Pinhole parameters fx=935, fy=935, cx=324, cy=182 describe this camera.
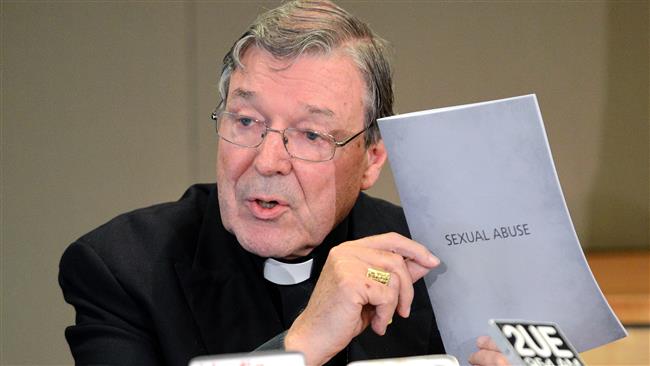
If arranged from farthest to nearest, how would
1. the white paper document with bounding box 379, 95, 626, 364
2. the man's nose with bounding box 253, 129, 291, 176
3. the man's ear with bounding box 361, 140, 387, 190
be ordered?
the man's ear with bounding box 361, 140, 387, 190 → the man's nose with bounding box 253, 129, 291, 176 → the white paper document with bounding box 379, 95, 626, 364

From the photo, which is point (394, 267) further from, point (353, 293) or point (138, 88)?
point (138, 88)

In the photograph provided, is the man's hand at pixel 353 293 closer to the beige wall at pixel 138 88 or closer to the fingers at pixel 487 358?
the fingers at pixel 487 358

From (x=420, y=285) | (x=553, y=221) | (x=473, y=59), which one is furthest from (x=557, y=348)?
(x=473, y=59)

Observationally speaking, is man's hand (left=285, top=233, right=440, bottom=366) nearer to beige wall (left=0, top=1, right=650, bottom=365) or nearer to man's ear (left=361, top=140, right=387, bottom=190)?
man's ear (left=361, top=140, right=387, bottom=190)

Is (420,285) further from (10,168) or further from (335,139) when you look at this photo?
(10,168)

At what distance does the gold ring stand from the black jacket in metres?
0.36

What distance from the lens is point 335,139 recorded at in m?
2.00

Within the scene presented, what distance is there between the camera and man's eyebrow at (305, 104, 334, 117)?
1947mm

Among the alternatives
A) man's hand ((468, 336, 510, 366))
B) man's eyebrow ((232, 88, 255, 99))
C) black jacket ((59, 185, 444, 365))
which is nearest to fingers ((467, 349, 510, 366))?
man's hand ((468, 336, 510, 366))

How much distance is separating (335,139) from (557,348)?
823mm

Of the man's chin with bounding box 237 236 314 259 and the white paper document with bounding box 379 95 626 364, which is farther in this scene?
the man's chin with bounding box 237 236 314 259

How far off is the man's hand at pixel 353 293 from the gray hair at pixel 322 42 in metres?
0.49

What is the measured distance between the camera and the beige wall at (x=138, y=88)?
12.0ft

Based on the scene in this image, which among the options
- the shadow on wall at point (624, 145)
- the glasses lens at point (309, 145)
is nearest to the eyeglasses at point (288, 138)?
the glasses lens at point (309, 145)
